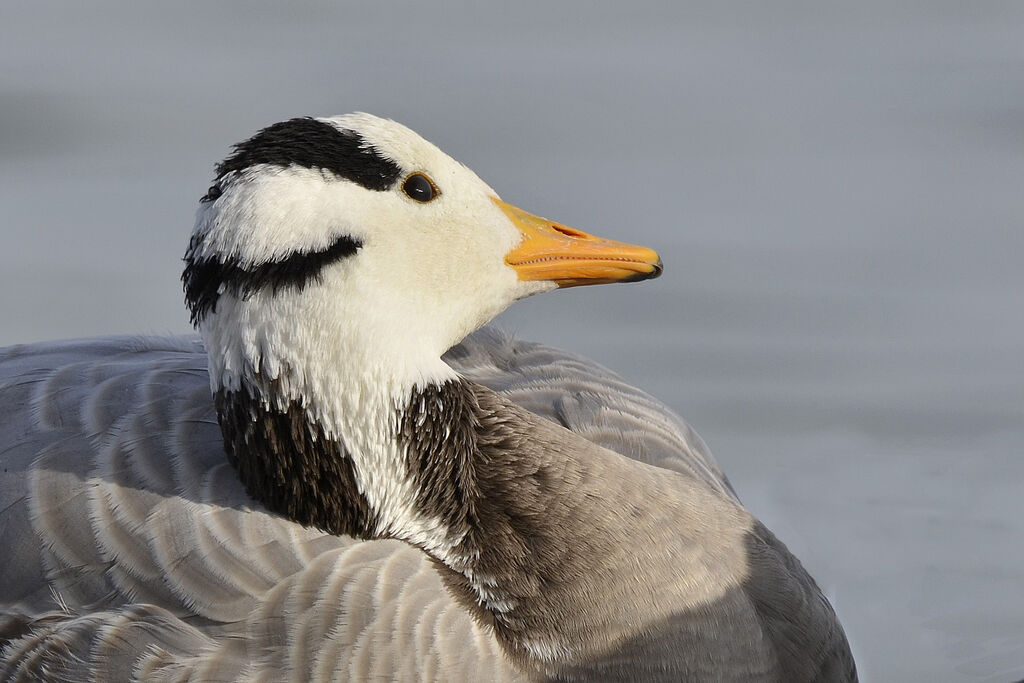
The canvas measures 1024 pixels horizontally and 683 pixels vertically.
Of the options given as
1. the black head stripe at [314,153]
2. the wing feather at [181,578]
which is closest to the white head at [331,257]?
the black head stripe at [314,153]

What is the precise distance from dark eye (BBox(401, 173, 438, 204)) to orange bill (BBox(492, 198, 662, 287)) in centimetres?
25

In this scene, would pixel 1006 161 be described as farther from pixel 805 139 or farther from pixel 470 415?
pixel 470 415

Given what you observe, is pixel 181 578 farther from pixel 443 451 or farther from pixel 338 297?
pixel 338 297

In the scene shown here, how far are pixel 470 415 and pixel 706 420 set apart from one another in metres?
2.51

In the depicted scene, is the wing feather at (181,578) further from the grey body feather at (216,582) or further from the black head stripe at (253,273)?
the black head stripe at (253,273)

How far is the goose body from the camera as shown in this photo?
10.9 feet

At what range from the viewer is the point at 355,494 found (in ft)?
11.5

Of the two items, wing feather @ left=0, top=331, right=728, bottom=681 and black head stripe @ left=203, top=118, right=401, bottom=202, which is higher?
black head stripe @ left=203, top=118, right=401, bottom=202

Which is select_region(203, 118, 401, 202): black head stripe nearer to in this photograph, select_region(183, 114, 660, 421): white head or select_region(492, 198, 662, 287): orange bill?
select_region(183, 114, 660, 421): white head

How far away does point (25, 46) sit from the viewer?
8000 mm

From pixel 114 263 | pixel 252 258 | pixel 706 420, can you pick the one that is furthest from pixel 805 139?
pixel 252 258

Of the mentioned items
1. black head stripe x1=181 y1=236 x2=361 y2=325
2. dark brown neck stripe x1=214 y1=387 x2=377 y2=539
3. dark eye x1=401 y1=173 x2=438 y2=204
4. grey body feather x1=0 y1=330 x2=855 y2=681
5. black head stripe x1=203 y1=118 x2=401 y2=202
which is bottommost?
grey body feather x1=0 y1=330 x2=855 y2=681

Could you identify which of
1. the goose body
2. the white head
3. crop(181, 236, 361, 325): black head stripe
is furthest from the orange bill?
crop(181, 236, 361, 325): black head stripe

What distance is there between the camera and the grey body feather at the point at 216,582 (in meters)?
3.46
